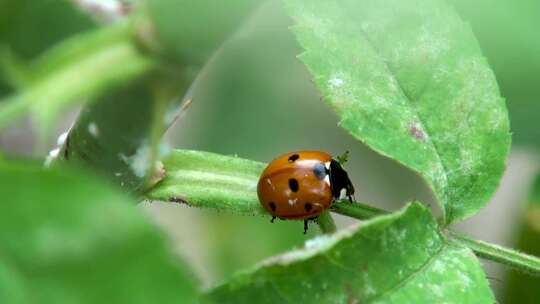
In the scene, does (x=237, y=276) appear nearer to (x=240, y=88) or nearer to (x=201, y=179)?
(x=201, y=179)

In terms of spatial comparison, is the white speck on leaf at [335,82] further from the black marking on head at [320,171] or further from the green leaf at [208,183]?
the black marking on head at [320,171]

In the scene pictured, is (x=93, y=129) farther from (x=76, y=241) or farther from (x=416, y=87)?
(x=416, y=87)

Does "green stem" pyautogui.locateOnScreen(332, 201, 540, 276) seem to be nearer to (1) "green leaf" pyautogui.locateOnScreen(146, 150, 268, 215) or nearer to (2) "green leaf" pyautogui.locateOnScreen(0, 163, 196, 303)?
(1) "green leaf" pyautogui.locateOnScreen(146, 150, 268, 215)

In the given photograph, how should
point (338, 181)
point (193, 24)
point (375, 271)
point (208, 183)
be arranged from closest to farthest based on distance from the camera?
point (193, 24) < point (375, 271) < point (208, 183) < point (338, 181)

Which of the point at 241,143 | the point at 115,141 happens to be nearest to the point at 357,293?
the point at 115,141

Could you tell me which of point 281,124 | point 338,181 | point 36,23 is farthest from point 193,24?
point 281,124

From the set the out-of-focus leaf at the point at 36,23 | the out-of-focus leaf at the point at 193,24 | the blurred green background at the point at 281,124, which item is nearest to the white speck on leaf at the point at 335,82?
the blurred green background at the point at 281,124

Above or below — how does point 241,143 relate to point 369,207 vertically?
below
